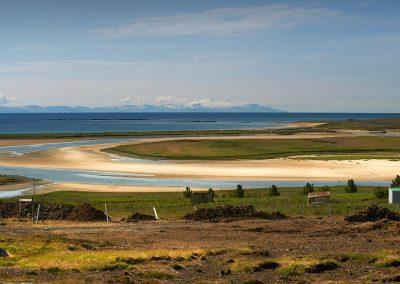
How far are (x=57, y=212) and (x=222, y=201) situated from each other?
45.1ft

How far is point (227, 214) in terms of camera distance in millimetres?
42938

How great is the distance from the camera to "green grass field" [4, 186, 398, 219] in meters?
45.5

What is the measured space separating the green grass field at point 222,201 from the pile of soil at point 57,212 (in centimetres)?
273

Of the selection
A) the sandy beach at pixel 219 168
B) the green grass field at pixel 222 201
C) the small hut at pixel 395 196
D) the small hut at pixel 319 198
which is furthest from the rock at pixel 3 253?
the sandy beach at pixel 219 168

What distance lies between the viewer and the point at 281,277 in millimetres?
23953

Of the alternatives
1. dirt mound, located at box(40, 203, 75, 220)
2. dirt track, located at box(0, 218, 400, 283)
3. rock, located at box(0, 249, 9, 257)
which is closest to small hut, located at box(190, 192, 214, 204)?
dirt track, located at box(0, 218, 400, 283)

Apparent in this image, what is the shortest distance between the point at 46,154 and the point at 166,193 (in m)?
54.1

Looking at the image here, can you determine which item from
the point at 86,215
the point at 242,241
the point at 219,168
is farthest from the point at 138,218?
the point at 219,168

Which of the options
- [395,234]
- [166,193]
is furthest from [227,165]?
[395,234]

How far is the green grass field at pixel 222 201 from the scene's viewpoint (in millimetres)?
45500

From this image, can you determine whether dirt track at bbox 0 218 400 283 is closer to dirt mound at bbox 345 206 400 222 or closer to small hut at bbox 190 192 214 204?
dirt mound at bbox 345 206 400 222

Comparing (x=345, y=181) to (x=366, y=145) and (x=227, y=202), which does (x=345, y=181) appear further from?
(x=366, y=145)

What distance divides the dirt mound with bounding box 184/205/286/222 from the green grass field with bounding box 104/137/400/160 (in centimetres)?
5263

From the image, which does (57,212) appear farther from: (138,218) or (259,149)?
(259,149)
